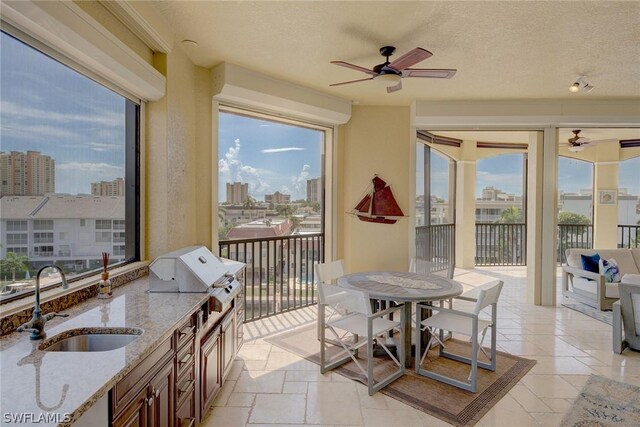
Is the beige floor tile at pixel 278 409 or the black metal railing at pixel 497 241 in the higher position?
the black metal railing at pixel 497 241

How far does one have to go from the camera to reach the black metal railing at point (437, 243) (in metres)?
6.32

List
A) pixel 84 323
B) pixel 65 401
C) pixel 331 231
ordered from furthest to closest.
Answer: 1. pixel 331 231
2. pixel 84 323
3. pixel 65 401

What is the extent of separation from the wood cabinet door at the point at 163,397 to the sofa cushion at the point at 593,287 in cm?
497

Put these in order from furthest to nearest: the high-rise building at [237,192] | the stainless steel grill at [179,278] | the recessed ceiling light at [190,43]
A: the high-rise building at [237,192] < the recessed ceiling light at [190,43] < the stainless steel grill at [179,278]

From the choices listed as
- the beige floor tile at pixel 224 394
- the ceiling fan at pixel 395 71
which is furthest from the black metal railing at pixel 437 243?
the beige floor tile at pixel 224 394

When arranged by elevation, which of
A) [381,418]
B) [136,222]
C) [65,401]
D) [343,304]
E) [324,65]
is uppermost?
[324,65]

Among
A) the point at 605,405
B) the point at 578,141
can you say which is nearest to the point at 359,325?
the point at 605,405

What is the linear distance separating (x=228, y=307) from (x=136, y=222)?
1044 millimetres

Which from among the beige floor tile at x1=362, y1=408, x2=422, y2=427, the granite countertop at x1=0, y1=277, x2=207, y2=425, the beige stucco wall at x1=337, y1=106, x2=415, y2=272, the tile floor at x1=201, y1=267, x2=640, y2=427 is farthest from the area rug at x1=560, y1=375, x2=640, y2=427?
the granite countertop at x1=0, y1=277, x2=207, y2=425

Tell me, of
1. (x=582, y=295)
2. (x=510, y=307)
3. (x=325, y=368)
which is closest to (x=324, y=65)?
(x=325, y=368)

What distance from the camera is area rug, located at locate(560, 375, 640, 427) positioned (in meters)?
2.33

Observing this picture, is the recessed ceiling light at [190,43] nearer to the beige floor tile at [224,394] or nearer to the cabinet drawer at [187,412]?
the cabinet drawer at [187,412]

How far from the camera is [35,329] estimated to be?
1.49 m

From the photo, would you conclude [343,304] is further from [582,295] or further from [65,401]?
[582,295]
